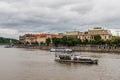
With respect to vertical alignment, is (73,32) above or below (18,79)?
above

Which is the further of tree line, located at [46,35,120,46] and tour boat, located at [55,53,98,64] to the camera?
tree line, located at [46,35,120,46]

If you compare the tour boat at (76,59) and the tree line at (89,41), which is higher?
the tree line at (89,41)

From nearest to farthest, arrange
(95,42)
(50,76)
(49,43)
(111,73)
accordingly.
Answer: (50,76) < (111,73) < (95,42) < (49,43)

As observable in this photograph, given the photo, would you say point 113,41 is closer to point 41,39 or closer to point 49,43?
point 49,43

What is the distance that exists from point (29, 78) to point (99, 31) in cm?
11494

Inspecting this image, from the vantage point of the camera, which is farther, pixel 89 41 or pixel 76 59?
pixel 89 41

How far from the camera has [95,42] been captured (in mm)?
113625

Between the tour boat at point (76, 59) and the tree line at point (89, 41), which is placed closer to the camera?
the tour boat at point (76, 59)

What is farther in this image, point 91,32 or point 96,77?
point 91,32

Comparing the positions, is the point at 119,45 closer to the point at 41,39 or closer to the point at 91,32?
the point at 91,32

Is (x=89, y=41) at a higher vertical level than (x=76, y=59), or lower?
higher

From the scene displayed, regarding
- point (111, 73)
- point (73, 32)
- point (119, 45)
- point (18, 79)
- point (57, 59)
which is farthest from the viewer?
point (73, 32)

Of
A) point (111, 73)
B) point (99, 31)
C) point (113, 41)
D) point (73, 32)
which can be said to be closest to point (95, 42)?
point (113, 41)

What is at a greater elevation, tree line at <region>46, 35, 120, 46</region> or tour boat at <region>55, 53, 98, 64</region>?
tree line at <region>46, 35, 120, 46</region>
